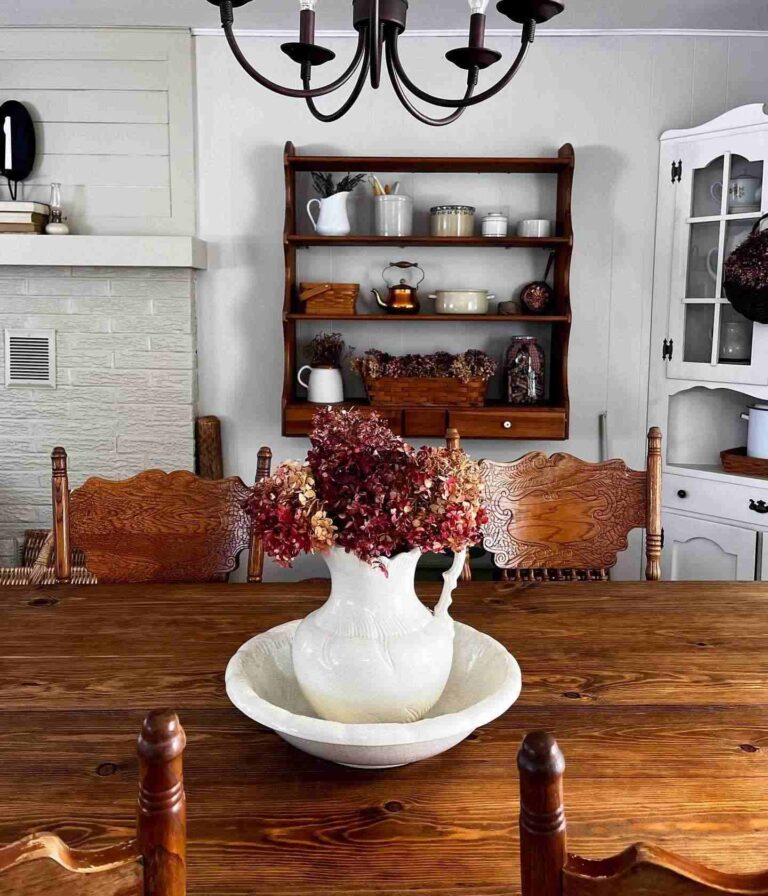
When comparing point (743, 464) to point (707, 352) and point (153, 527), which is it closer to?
point (707, 352)

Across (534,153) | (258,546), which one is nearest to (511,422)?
(534,153)

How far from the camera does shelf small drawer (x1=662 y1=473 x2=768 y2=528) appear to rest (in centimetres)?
300

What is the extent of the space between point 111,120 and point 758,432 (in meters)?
2.67

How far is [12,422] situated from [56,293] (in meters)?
0.53

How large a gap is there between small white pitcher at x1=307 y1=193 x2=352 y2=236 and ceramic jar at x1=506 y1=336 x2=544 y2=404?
768mm

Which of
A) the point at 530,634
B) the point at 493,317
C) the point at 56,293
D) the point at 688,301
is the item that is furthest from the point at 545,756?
the point at 56,293

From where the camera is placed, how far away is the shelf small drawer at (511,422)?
3.14 metres

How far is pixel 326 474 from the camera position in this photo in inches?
40.5

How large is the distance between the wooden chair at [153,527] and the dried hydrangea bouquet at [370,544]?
846 millimetres

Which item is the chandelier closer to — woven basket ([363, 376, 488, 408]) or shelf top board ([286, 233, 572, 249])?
shelf top board ([286, 233, 572, 249])

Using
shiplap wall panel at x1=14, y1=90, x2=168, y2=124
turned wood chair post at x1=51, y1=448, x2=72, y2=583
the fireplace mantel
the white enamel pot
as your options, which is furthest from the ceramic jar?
turned wood chair post at x1=51, y1=448, x2=72, y2=583

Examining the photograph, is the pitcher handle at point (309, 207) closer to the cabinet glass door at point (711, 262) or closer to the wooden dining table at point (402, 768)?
the cabinet glass door at point (711, 262)

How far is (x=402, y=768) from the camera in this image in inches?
41.6

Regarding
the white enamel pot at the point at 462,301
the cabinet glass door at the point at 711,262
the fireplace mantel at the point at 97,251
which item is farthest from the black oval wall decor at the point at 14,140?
the cabinet glass door at the point at 711,262
